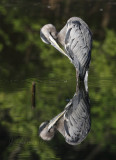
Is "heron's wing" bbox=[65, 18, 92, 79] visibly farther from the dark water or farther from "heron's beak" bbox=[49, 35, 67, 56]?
the dark water

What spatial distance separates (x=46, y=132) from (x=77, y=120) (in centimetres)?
102

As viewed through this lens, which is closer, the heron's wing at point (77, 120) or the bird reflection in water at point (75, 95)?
the heron's wing at point (77, 120)

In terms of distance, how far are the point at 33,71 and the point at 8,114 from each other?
3316 millimetres

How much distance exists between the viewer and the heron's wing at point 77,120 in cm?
796

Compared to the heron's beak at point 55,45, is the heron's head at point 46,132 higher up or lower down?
higher up

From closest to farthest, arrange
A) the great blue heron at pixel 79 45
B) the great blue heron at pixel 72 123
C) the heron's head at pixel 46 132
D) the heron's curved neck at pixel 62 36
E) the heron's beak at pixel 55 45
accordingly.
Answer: the heron's head at pixel 46 132 → the great blue heron at pixel 72 123 → the great blue heron at pixel 79 45 → the heron's beak at pixel 55 45 → the heron's curved neck at pixel 62 36

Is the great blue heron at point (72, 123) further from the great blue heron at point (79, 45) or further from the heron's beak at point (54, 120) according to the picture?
the great blue heron at point (79, 45)

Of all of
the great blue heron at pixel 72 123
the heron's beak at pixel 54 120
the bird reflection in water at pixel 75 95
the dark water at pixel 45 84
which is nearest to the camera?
the dark water at pixel 45 84

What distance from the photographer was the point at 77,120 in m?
8.66

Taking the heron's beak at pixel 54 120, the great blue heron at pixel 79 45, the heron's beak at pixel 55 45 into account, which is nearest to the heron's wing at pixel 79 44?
the great blue heron at pixel 79 45

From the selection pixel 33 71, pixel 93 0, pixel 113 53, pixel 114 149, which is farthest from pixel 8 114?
pixel 93 0

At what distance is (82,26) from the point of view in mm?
11062

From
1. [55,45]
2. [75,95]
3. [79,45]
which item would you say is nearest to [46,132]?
[75,95]

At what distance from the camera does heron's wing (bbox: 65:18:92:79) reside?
1055cm
